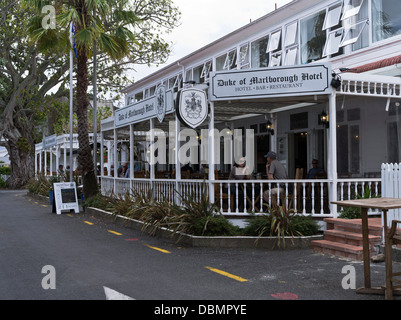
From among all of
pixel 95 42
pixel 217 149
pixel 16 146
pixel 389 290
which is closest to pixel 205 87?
pixel 389 290

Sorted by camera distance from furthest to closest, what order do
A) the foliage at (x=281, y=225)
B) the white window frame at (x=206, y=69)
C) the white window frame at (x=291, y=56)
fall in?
1. the white window frame at (x=206, y=69)
2. the white window frame at (x=291, y=56)
3. the foliage at (x=281, y=225)

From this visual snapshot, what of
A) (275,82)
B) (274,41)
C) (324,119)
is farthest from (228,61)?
(275,82)

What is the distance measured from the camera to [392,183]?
7.92 m

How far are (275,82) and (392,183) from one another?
3.43 metres

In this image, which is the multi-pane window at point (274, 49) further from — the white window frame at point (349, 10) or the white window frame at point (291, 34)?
the white window frame at point (349, 10)

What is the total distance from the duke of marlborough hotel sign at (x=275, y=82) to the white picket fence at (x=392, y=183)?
257 centimetres

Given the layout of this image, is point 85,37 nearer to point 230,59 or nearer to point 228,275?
point 230,59

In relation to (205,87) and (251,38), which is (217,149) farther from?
(205,87)

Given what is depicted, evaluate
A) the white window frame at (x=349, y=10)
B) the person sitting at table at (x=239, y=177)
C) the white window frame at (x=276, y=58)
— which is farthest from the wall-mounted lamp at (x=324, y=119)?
the person sitting at table at (x=239, y=177)

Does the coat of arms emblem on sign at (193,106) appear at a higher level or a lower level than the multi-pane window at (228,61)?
lower

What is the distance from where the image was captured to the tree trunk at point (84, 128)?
54.8ft

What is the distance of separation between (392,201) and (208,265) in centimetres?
313

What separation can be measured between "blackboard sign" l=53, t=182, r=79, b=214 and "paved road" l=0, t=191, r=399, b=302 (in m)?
5.50

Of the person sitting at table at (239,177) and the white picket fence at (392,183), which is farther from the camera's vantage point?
the person sitting at table at (239,177)
